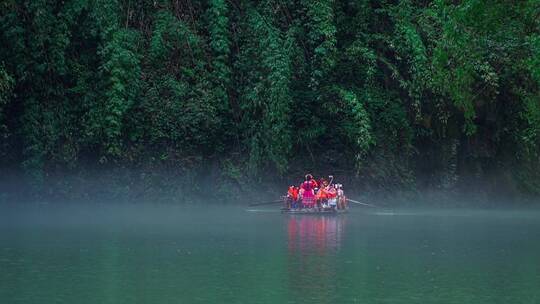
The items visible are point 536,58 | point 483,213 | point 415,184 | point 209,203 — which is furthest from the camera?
point 415,184

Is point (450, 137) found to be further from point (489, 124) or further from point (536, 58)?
point (536, 58)

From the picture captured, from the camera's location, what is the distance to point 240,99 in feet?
131

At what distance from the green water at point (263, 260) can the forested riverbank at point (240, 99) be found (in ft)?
26.2

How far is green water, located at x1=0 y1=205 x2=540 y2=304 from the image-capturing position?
14.0 m

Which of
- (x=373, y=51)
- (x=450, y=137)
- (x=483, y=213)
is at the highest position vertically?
(x=373, y=51)

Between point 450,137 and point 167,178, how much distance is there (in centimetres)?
1144

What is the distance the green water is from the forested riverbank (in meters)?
7.97

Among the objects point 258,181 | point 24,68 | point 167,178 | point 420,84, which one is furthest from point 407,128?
point 24,68

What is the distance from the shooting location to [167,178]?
1517 inches

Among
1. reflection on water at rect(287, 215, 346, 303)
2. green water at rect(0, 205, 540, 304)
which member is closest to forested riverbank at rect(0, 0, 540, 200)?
green water at rect(0, 205, 540, 304)

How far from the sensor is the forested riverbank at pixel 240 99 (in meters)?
37.0

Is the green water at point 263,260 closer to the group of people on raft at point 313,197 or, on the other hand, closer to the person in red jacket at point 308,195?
the group of people on raft at point 313,197

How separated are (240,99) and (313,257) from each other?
71.7 feet

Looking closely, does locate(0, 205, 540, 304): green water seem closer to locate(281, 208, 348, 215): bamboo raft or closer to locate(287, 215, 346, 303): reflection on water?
locate(287, 215, 346, 303): reflection on water
